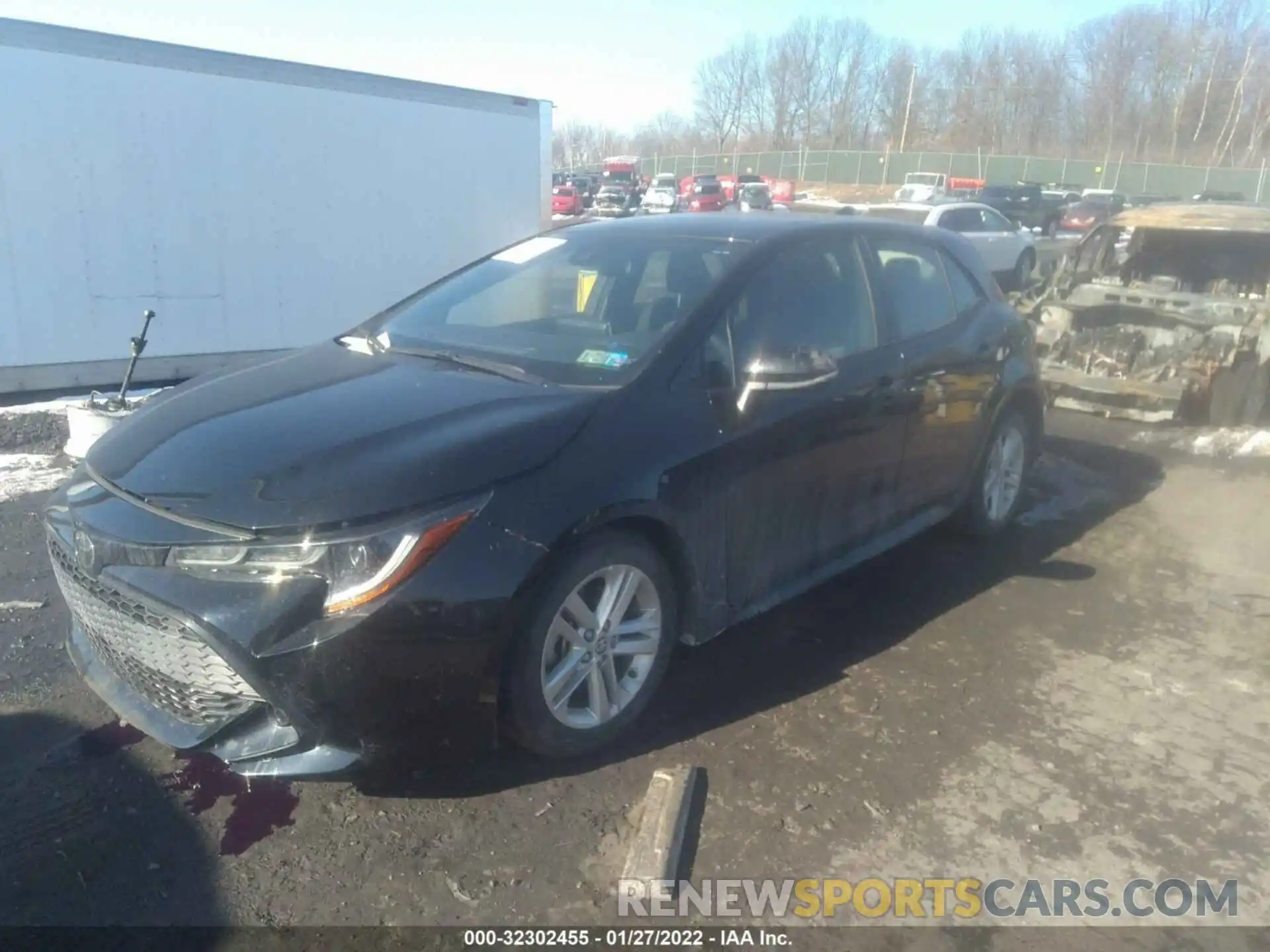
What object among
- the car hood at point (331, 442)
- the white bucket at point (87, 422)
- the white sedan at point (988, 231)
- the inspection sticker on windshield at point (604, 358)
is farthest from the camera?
the white sedan at point (988, 231)

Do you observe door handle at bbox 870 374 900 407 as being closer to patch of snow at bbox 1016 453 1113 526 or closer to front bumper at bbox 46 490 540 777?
front bumper at bbox 46 490 540 777

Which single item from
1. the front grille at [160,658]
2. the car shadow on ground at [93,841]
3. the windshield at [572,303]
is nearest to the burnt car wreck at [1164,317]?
the windshield at [572,303]

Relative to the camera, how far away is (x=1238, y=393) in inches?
307

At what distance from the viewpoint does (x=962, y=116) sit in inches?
2923

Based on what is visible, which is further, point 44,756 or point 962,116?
point 962,116

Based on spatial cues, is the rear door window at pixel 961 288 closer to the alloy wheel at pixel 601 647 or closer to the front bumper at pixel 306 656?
the alloy wheel at pixel 601 647

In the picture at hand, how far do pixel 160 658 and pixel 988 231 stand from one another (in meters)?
18.0

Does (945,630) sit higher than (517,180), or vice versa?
(517,180)

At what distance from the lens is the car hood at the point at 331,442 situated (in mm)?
2567

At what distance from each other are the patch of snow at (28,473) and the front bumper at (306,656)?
3339 millimetres

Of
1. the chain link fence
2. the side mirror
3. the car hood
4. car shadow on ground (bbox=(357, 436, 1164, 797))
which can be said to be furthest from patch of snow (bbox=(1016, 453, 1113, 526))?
the chain link fence

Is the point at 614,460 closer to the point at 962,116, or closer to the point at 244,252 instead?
the point at 244,252

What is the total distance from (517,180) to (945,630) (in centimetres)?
819

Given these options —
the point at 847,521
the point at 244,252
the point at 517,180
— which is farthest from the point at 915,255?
the point at 517,180
